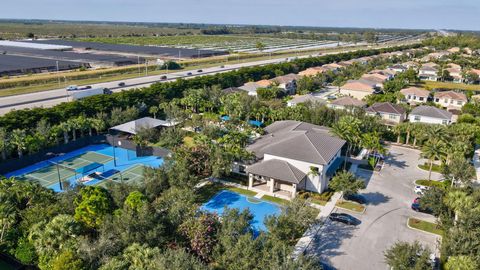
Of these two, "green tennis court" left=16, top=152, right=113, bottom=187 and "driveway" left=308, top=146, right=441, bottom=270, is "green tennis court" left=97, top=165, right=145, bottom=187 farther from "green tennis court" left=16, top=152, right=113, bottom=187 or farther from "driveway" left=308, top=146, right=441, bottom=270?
"driveway" left=308, top=146, right=441, bottom=270

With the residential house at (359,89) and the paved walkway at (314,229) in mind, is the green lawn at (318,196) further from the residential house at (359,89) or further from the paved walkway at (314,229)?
the residential house at (359,89)

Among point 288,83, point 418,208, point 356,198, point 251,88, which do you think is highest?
point 288,83

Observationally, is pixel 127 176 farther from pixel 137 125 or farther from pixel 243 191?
pixel 243 191

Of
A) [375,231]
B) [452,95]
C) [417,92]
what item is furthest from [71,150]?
[452,95]

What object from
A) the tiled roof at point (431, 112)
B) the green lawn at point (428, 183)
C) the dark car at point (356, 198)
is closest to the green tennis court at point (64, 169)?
the dark car at point (356, 198)

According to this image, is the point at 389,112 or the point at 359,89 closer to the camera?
the point at 389,112

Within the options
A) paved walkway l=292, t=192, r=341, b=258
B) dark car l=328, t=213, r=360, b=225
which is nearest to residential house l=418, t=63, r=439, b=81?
paved walkway l=292, t=192, r=341, b=258
